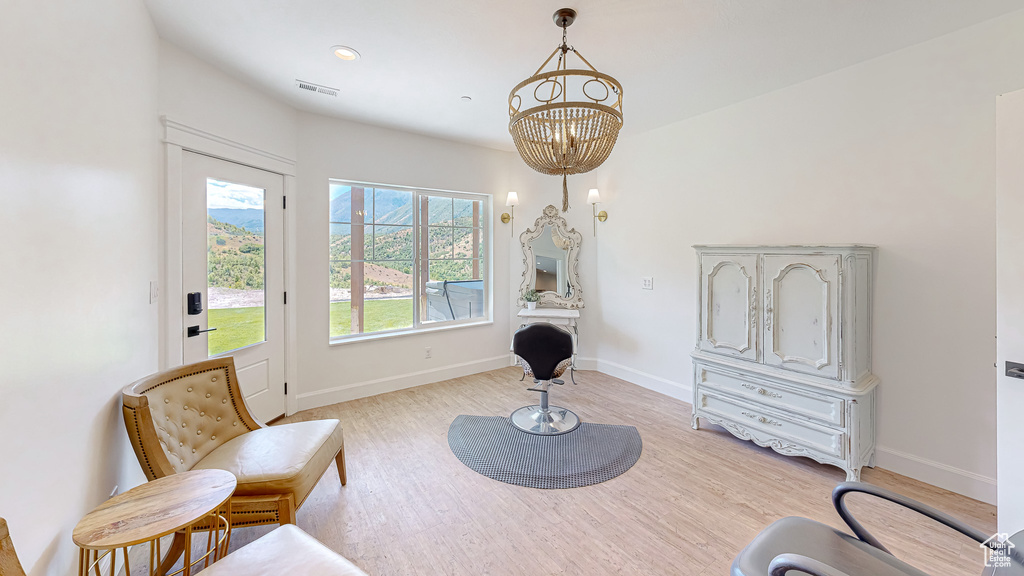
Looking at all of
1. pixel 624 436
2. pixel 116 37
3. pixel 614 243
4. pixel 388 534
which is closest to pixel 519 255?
pixel 614 243

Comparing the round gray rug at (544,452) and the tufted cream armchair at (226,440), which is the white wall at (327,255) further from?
the tufted cream armchair at (226,440)

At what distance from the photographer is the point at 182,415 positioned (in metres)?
1.82

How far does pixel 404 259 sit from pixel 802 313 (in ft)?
11.3

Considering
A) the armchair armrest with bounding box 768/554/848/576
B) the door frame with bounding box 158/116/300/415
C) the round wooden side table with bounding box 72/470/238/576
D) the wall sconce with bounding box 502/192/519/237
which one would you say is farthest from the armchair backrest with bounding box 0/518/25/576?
the wall sconce with bounding box 502/192/519/237

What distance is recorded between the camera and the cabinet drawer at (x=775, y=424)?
2.34 m

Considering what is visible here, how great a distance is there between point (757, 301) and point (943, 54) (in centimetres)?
169

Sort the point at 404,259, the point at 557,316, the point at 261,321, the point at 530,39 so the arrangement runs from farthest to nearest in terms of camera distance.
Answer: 1. the point at 557,316
2. the point at 404,259
3. the point at 261,321
4. the point at 530,39

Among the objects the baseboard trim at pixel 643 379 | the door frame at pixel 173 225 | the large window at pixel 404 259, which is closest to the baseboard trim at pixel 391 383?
the large window at pixel 404 259

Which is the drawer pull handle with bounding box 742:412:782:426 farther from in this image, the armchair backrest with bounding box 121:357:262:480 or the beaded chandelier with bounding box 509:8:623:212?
the armchair backrest with bounding box 121:357:262:480

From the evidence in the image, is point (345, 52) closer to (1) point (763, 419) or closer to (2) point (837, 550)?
(2) point (837, 550)

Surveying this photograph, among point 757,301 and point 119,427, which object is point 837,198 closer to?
point 757,301

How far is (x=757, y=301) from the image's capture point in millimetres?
2666

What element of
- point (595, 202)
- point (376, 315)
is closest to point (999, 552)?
point (595, 202)

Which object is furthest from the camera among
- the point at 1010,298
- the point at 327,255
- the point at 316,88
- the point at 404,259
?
the point at 404,259
